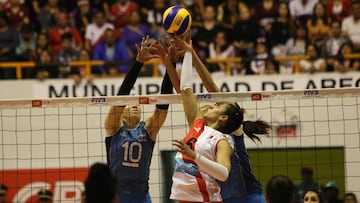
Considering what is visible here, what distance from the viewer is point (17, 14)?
18719mm

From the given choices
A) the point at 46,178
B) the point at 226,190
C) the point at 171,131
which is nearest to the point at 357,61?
the point at 171,131

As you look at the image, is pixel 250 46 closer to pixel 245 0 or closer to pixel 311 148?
pixel 245 0

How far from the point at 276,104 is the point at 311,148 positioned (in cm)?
115

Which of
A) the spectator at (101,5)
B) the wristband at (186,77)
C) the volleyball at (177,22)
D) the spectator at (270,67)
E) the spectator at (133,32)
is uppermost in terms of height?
the spectator at (101,5)

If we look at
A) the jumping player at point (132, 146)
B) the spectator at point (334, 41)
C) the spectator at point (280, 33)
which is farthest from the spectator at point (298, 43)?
the jumping player at point (132, 146)

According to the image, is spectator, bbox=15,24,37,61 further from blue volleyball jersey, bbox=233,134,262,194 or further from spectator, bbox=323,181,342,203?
blue volleyball jersey, bbox=233,134,262,194

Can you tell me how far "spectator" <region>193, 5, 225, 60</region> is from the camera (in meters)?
17.8

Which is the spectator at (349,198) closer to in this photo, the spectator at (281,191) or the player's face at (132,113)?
the player's face at (132,113)

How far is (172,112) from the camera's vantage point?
49.3ft

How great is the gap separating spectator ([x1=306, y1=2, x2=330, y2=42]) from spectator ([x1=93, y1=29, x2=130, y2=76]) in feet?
12.0

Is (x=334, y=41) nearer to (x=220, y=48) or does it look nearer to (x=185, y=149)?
(x=220, y=48)

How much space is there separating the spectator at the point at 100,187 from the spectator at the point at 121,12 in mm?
12138

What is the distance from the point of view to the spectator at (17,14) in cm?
1858

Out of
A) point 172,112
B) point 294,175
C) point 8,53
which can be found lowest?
point 294,175
